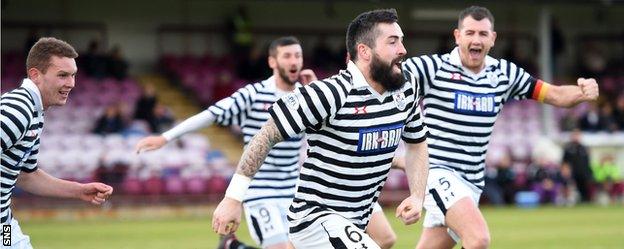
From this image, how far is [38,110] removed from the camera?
8.79m

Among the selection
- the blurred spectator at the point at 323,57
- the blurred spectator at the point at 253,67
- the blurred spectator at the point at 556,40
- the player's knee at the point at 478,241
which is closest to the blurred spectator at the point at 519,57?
the blurred spectator at the point at 556,40

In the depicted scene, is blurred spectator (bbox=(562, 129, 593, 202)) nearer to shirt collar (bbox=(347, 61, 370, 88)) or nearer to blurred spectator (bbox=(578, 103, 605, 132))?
blurred spectator (bbox=(578, 103, 605, 132))

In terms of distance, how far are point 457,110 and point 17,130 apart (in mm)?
4413

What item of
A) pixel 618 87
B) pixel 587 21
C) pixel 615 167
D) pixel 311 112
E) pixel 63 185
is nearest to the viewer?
pixel 311 112

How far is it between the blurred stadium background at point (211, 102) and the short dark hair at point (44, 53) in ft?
33.8

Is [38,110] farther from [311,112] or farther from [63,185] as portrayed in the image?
[311,112]

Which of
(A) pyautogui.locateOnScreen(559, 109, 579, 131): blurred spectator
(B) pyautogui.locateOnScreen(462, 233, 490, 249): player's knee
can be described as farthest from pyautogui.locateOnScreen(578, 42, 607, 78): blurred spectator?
(B) pyautogui.locateOnScreen(462, 233, 490, 249): player's knee

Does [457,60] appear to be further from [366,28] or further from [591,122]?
[591,122]

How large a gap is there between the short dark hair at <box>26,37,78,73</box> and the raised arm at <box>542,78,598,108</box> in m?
4.74

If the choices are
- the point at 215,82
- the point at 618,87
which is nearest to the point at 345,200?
the point at 215,82

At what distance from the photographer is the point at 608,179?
3381cm

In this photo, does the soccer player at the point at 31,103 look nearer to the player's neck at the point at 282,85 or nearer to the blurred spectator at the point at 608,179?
the player's neck at the point at 282,85

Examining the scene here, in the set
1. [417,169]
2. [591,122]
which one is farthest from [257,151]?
[591,122]

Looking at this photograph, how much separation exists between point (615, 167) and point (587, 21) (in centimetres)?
1148
